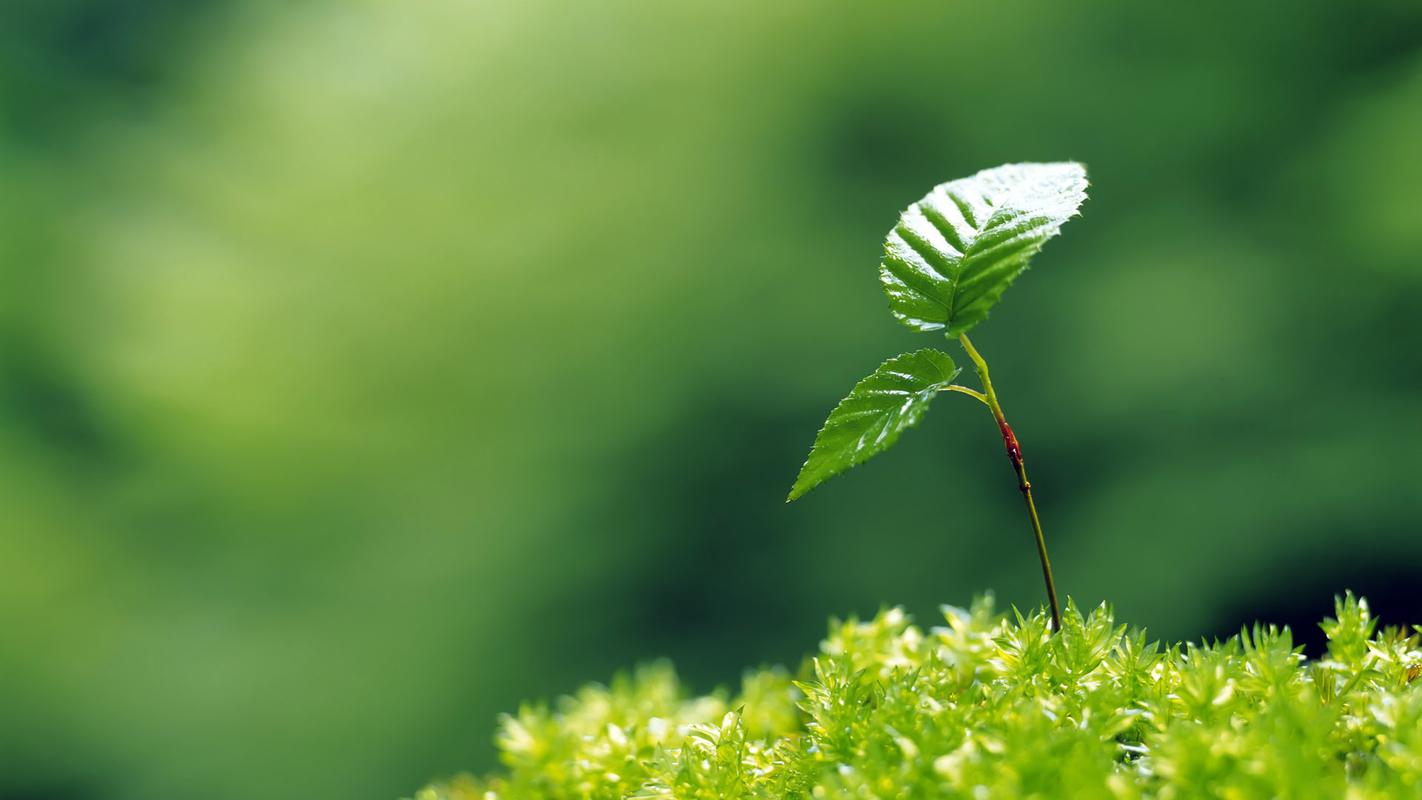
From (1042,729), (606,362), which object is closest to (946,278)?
(1042,729)

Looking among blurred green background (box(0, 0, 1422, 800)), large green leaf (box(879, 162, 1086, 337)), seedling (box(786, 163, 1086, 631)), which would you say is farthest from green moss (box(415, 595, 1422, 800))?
blurred green background (box(0, 0, 1422, 800))

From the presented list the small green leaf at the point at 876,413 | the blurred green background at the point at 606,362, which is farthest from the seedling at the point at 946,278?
the blurred green background at the point at 606,362

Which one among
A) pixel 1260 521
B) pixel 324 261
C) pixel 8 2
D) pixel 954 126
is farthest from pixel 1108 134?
pixel 8 2

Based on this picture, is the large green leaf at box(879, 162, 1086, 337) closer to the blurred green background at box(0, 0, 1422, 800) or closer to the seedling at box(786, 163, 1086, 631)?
the seedling at box(786, 163, 1086, 631)

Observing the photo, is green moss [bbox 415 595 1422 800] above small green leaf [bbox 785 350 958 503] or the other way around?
the other way around

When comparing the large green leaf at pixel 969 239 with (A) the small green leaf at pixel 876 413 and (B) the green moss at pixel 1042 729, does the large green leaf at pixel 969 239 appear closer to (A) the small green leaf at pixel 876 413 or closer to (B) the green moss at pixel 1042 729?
(A) the small green leaf at pixel 876 413

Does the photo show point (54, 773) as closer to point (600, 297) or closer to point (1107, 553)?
point (600, 297)

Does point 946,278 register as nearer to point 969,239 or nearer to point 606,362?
point 969,239
